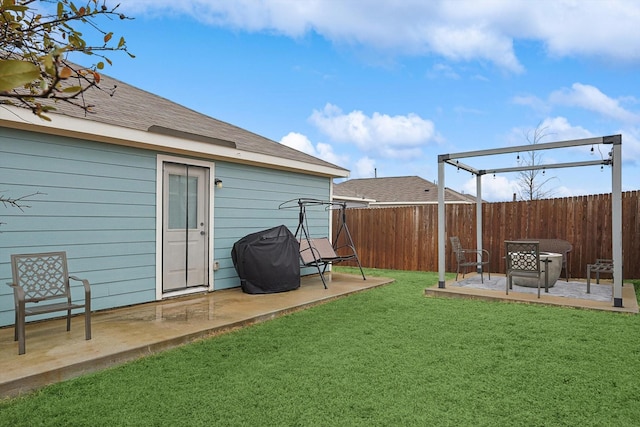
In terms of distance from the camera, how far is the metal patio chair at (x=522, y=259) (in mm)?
5996

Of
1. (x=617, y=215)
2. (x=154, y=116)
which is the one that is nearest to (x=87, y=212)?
(x=154, y=116)

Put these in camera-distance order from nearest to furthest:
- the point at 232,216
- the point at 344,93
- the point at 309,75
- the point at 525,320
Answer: the point at 525,320 < the point at 232,216 < the point at 309,75 < the point at 344,93

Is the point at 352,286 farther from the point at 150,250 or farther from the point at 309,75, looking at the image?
the point at 309,75

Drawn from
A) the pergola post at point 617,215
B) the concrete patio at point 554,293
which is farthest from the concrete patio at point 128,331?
the pergola post at point 617,215

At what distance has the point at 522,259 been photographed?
623 centimetres

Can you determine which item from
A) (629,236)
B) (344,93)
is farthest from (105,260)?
(344,93)

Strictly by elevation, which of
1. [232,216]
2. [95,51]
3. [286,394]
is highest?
[95,51]

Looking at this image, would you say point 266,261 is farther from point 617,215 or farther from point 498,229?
point 498,229

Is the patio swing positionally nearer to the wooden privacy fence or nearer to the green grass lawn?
the green grass lawn

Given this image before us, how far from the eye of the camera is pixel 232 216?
22.2 feet

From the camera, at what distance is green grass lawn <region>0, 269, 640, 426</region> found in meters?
2.52

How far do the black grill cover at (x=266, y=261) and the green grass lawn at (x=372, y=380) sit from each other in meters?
1.54

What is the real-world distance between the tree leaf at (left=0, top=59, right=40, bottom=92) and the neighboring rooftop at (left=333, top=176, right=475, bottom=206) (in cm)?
1692

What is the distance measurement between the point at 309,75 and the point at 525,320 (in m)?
11.2
